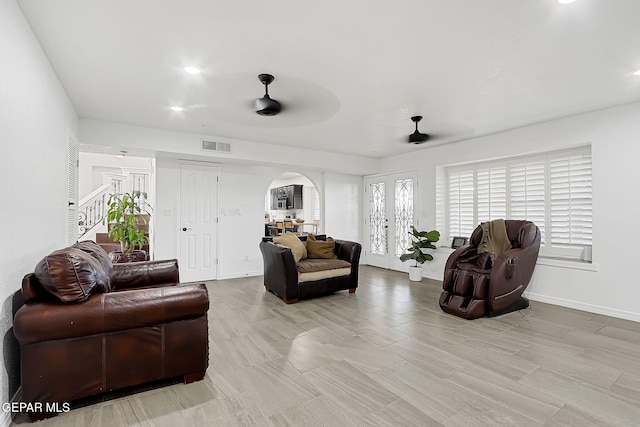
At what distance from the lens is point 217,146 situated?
203 inches

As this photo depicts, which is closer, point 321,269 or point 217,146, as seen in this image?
point 321,269

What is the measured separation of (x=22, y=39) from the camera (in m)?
2.06

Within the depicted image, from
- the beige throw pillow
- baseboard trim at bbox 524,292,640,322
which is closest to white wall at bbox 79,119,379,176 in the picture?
the beige throw pillow

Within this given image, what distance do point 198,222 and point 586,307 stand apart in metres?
5.97

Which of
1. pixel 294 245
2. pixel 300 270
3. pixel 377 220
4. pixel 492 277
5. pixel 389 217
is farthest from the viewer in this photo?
pixel 377 220

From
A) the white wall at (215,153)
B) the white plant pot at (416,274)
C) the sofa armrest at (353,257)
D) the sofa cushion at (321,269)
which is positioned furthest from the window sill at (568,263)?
the white wall at (215,153)

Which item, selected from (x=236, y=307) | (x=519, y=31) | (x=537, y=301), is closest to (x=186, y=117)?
(x=236, y=307)

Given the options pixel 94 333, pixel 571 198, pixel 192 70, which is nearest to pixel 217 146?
pixel 192 70

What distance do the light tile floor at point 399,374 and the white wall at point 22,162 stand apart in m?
0.73

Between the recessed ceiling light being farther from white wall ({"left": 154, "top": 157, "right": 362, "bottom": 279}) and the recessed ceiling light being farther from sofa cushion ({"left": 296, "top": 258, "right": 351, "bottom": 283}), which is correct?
white wall ({"left": 154, "top": 157, "right": 362, "bottom": 279})

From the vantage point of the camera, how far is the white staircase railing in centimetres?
677

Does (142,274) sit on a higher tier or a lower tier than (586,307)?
higher

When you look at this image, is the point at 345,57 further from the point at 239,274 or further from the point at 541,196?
the point at 239,274

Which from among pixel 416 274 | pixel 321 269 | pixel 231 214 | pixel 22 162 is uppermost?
pixel 22 162
